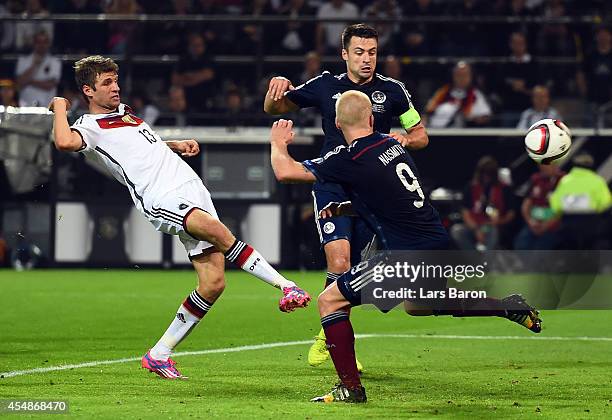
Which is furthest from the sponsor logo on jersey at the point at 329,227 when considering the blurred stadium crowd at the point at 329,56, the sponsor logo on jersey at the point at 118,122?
the blurred stadium crowd at the point at 329,56

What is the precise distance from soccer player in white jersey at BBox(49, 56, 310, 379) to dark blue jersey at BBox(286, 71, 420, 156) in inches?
47.9

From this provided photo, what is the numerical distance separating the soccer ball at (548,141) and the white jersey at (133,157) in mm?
2761

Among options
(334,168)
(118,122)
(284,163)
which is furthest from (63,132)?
(334,168)

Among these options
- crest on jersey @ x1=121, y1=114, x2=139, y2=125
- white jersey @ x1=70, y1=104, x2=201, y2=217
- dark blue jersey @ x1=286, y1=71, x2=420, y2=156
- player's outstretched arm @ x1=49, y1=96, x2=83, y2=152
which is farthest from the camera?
dark blue jersey @ x1=286, y1=71, x2=420, y2=156

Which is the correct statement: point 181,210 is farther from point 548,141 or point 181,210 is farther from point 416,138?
point 548,141

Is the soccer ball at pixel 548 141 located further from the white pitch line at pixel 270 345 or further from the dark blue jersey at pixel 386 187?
the dark blue jersey at pixel 386 187

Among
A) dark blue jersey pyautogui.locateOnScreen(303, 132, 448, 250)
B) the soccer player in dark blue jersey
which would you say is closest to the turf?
the soccer player in dark blue jersey

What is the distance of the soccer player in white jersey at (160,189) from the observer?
8.62 m

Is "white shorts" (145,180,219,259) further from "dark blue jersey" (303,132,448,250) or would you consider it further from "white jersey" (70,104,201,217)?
"dark blue jersey" (303,132,448,250)

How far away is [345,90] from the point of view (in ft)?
31.7

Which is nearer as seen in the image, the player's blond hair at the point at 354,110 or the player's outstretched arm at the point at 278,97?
the player's blond hair at the point at 354,110

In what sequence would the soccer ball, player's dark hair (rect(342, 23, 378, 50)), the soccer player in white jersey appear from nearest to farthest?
the soccer player in white jersey
player's dark hair (rect(342, 23, 378, 50))
the soccer ball

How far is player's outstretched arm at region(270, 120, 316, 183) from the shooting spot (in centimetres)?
740

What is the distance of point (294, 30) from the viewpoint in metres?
21.3
